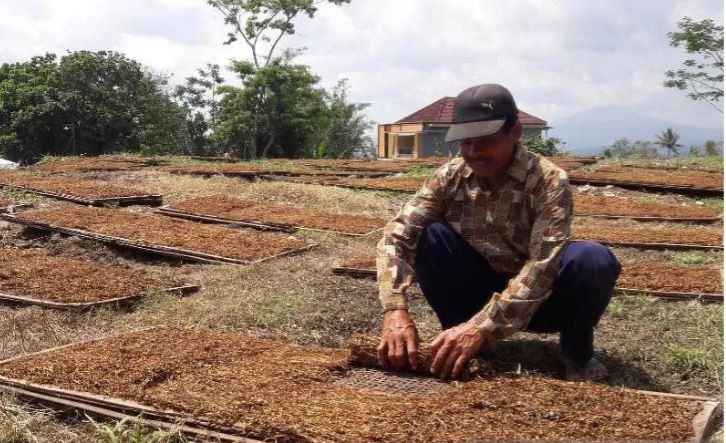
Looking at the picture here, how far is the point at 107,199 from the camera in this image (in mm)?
8414

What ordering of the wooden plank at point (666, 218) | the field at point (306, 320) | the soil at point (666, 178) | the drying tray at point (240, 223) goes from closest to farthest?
the field at point (306, 320) → the drying tray at point (240, 223) → the wooden plank at point (666, 218) → the soil at point (666, 178)

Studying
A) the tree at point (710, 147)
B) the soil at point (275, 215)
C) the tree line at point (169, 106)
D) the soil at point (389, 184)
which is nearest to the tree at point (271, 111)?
the tree line at point (169, 106)

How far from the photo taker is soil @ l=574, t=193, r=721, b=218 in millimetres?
8523

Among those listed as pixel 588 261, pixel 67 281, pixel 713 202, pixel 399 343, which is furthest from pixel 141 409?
pixel 713 202

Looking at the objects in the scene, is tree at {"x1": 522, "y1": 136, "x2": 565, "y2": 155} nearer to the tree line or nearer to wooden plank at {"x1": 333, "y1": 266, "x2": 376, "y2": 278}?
the tree line

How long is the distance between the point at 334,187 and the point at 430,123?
3108 centimetres

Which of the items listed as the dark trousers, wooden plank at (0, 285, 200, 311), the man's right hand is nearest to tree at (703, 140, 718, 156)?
wooden plank at (0, 285, 200, 311)

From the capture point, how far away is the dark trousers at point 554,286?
291 centimetres

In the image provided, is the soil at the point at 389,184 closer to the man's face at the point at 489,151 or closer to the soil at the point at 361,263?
the soil at the point at 361,263

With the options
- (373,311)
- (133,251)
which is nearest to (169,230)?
(133,251)

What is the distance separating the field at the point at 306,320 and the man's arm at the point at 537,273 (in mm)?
489

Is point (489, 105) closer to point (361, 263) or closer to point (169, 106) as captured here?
point (361, 263)

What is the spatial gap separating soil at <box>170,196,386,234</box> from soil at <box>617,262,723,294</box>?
8.87 ft

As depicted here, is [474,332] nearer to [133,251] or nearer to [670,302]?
[670,302]
